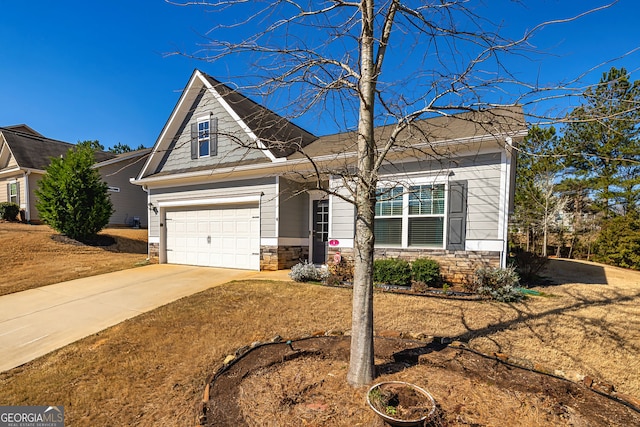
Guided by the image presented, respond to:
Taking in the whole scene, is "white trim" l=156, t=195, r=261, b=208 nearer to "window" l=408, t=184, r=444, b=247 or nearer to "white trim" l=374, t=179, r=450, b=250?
"white trim" l=374, t=179, r=450, b=250

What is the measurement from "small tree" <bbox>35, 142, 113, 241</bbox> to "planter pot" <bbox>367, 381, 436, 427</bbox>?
14359mm

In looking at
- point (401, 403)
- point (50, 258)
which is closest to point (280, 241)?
point (401, 403)

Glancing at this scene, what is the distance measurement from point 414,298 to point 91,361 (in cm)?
522

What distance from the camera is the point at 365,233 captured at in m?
2.77

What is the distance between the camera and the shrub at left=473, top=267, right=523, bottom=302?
547 cm

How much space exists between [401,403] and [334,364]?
91cm

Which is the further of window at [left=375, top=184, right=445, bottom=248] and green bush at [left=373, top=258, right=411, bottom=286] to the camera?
window at [left=375, top=184, right=445, bottom=248]

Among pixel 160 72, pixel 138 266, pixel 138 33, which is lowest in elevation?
pixel 138 266

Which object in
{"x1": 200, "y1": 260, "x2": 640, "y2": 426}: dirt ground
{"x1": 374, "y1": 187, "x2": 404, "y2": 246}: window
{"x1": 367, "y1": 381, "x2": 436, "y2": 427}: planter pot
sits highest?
{"x1": 374, "y1": 187, "x2": 404, "y2": 246}: window

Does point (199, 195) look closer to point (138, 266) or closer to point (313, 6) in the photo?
point (138, 266)

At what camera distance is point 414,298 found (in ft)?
18.8

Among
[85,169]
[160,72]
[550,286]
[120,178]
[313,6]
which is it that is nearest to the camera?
[313,6]

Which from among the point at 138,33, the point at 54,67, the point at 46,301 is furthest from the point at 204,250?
the point at 138,33

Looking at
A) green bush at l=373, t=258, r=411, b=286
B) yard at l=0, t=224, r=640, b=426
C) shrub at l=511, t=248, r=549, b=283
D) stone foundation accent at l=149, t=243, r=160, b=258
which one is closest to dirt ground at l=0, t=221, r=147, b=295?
stone foundation accent at l=149, t=243, r=160, b=258
